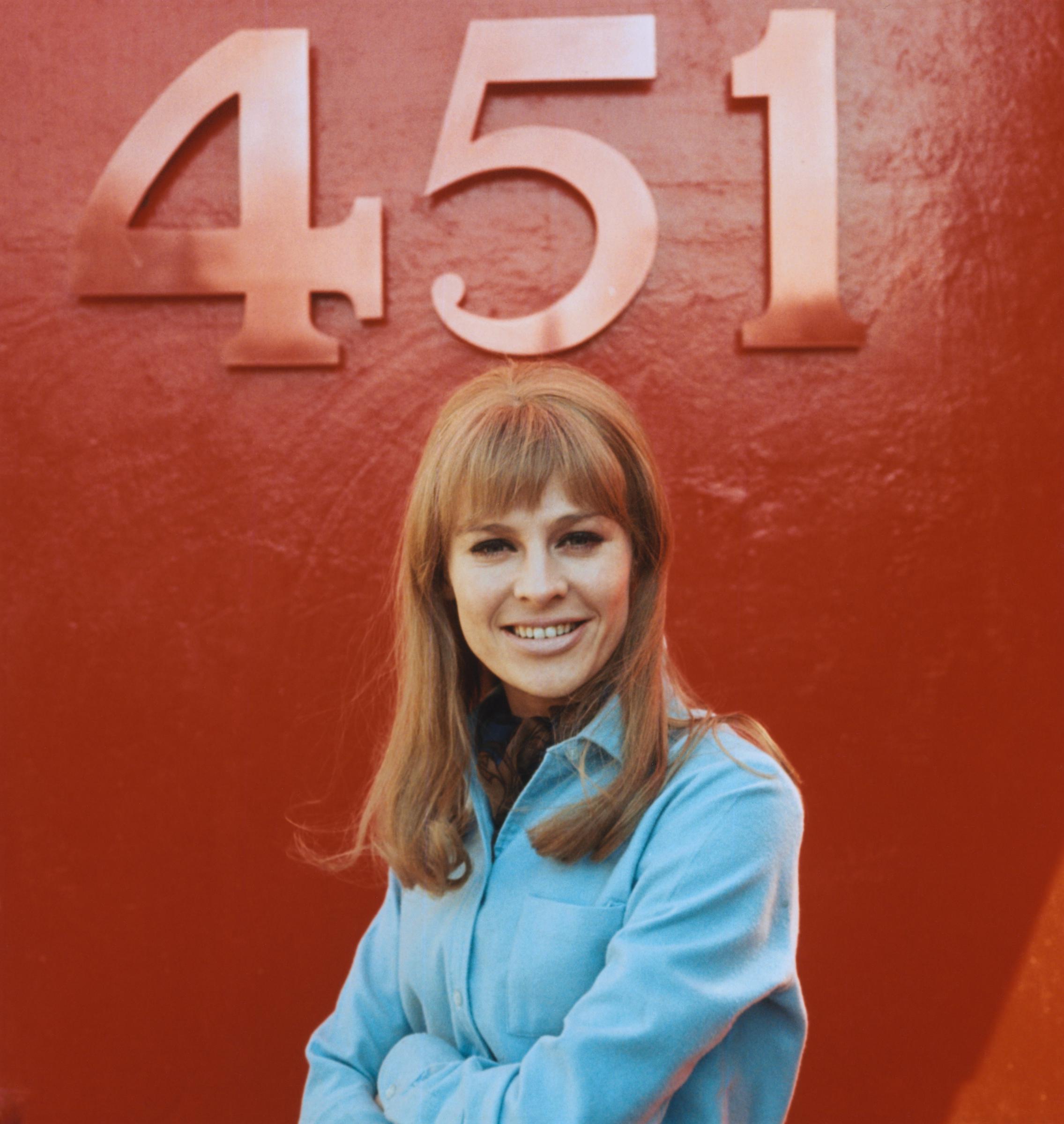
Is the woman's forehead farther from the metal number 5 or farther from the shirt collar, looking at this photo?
the metal number 5

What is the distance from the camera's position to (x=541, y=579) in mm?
1486

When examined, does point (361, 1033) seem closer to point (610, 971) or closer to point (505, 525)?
point (610, 971)

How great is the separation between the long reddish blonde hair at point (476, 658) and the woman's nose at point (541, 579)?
0.07 metres

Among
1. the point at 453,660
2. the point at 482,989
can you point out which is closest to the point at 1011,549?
the point at 453,660

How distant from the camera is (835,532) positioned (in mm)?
3152

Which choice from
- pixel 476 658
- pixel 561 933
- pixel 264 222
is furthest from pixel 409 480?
pixel 561 933

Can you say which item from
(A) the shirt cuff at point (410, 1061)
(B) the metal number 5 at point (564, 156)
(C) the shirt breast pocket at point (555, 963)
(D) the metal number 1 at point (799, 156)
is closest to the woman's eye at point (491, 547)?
(C) the shirt breast pocket at point (555, 963)

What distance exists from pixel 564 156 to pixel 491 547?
1873 millimetres

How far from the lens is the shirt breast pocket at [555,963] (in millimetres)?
1396

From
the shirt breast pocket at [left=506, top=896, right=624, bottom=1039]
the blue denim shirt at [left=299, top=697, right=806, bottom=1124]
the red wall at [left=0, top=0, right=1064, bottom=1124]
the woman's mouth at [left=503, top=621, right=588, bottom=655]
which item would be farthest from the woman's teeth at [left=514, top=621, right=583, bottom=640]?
the red wall at [left=0, top=0, right=1064, bottom=1124]

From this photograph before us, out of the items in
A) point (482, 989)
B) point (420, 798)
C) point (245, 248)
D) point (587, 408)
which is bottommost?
point (482, 989)

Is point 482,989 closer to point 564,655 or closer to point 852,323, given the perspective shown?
point 564,655

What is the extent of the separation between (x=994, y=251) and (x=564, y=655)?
220 cm

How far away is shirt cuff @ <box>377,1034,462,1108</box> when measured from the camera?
4.95ft
